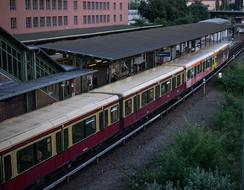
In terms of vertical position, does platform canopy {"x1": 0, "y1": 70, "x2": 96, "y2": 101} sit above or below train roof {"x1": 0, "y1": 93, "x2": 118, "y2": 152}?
above

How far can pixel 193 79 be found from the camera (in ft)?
90.6

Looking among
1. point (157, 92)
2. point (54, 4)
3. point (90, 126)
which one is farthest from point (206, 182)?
point (54, 4)

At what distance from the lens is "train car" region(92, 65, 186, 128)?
56.9 feet

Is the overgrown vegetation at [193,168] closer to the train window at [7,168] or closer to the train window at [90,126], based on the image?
the train window at [90,126]

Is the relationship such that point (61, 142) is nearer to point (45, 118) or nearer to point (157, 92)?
point (45, 118)

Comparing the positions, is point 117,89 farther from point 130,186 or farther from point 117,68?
A: point 117,68

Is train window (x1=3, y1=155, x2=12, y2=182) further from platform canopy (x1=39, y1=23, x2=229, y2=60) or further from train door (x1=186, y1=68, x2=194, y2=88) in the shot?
train door (x1=186, y1=68, x2=194, y2=88)

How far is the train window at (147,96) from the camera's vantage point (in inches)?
740

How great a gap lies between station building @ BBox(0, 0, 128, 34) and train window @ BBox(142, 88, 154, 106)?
28.5m

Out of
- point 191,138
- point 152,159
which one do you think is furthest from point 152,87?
point 191,138

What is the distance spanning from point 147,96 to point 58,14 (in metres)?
38.1

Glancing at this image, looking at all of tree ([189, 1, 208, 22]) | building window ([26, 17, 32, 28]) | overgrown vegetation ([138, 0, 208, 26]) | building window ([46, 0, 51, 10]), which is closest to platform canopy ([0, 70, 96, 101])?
building window ([26, 17, 32, 28])

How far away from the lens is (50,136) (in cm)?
1216

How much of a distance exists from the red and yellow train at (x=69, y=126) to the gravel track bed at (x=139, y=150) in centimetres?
69
